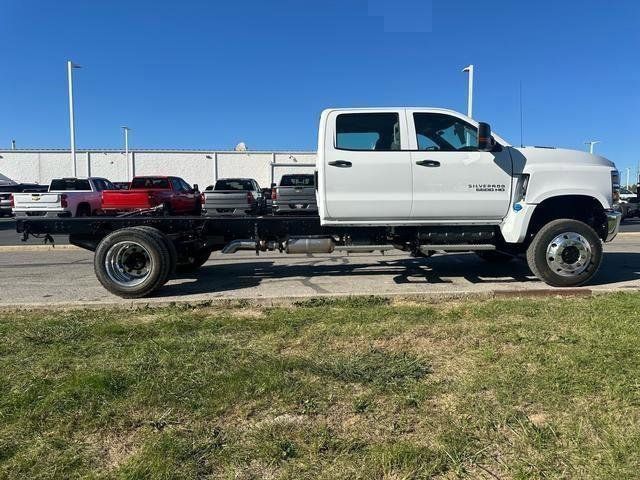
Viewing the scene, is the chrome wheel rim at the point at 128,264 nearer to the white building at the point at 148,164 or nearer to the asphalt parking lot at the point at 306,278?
the asphalt parking lot at the point at 306,278

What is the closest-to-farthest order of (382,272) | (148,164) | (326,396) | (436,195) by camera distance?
(326,396)
(436,195)
(382,272)
(148,164)

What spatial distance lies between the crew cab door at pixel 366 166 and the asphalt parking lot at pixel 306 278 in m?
1.13

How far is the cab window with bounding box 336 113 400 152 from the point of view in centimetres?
707

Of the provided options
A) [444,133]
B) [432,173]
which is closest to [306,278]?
[432,173]

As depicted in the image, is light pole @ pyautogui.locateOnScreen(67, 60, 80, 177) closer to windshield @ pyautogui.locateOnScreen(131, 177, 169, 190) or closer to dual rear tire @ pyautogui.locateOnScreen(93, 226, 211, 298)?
windshield @ pyautogui.locateOnScreen(131, 177, 169, 190)

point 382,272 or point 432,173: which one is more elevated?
point 432,173

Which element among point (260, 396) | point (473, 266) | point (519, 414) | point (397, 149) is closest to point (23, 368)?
point (260, 396)

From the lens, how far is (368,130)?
7164 millimetres

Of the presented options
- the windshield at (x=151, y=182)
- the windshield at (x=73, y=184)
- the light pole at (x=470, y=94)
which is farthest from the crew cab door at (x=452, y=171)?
the light pole at (x=470, y=94)

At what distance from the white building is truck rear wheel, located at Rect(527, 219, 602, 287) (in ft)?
140

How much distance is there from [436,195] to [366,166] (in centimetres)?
102

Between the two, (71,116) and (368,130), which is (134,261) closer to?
(368,130)

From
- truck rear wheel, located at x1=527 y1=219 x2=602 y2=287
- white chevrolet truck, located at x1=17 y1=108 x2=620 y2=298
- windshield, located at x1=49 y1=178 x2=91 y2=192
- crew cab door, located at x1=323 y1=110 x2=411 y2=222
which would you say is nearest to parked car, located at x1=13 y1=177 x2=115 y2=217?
windshield, located at x1=49 y1=178 x2=91 y2=192

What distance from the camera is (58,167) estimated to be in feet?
162
